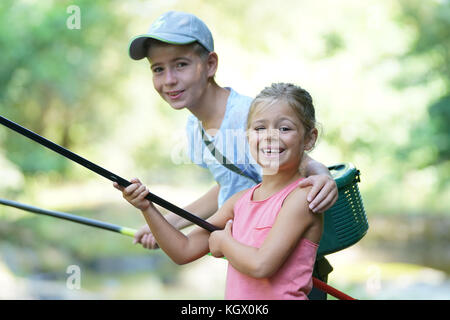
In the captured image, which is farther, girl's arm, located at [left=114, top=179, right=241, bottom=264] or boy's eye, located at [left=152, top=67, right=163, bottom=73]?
boy's eye, located at [left=152, top=67, right=163, bottom=73]

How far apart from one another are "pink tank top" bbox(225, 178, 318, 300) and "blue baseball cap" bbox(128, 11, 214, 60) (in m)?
0.55

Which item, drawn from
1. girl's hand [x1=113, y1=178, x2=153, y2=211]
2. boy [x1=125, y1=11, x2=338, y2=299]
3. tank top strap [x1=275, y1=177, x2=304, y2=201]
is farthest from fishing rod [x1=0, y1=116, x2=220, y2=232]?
boy [x1=125, y1=11, x2=338, y2=299]

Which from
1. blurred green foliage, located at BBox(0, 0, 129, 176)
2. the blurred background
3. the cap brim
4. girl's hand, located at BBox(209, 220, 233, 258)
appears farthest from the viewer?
blurred green foliage, located at BBox(0, 0, 129, 176)

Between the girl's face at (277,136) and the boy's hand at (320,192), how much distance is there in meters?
0.07

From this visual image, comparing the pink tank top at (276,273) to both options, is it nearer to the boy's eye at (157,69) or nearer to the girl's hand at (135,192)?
the girl's hand at (135,192)

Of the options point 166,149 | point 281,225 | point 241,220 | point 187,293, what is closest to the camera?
point 281,225

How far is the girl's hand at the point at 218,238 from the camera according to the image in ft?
4.53

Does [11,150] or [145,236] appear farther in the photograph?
[11,150]

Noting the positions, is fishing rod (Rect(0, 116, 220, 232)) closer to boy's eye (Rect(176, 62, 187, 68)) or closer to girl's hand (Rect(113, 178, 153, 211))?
girl's hand (Rect(113, 178, 153, 211))

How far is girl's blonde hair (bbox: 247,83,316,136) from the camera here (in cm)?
138

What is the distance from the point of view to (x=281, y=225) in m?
1.30
